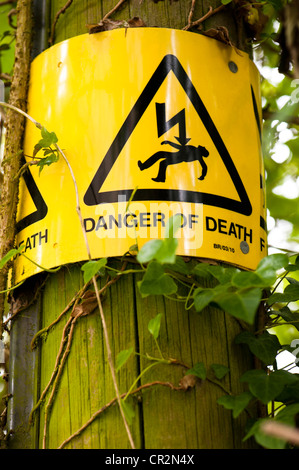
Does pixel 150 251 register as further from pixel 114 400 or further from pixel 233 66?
pixel 233 66

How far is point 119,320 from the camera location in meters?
1.53

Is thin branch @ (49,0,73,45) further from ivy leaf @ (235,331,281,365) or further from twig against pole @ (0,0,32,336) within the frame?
ivy leaf @ (235,331,281,365)

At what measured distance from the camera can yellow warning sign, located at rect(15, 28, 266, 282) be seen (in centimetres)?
156

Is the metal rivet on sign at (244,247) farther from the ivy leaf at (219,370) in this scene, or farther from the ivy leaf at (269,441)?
the ivy leaf at (269,441)

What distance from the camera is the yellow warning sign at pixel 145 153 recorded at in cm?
156

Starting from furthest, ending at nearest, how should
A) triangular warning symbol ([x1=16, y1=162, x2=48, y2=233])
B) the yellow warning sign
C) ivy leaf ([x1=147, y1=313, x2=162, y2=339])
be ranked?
triangular warning symbol ([x1=16, y1=162, x2=48, y2=233]), the yellow warning sign, ivy leaf ([x1=147, y1=313, x2=162, y2=339])

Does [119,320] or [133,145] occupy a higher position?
[133,145]

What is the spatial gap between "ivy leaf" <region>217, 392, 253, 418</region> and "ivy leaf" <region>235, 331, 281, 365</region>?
138mm

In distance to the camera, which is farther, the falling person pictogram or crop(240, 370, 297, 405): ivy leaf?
the falling person pictogram

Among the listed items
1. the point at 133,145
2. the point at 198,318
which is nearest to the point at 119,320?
the point at 198,318

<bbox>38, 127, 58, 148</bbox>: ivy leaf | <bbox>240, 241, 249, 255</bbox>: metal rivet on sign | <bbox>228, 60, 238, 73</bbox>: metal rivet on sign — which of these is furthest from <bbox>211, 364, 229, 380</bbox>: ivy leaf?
<bbox>228, 60, 238, 73</bbox>: metal rivet on sign
